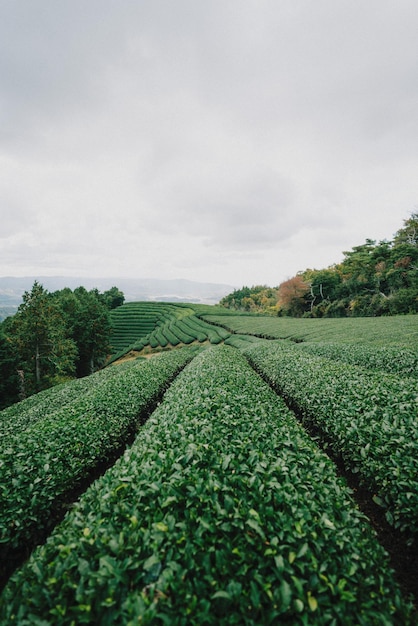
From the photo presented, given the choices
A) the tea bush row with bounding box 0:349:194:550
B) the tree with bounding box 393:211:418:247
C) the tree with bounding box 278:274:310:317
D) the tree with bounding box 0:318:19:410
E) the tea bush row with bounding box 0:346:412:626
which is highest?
the tree with bounding box 393:211:418:247

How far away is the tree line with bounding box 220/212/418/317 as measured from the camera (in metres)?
37.1

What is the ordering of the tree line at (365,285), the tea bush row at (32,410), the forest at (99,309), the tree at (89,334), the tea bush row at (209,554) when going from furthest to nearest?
the tree line at (365,285)
the tree at (89,334)
the forest at (99,309)
the tea bush row at (32,410)
the tea bush row at (209,554)

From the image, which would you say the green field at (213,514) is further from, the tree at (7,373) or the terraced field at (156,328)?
the terraced field at (156,328)

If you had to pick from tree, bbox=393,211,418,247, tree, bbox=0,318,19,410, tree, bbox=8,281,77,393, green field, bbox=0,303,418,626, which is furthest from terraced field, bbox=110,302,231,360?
tree, bbox=393,211,418,247

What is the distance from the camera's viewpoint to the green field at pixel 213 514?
194 cm

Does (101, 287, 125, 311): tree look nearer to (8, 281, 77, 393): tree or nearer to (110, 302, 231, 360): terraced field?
(110, 302, 231, 360): terraced field

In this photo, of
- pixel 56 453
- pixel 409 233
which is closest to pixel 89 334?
pixel 56 453

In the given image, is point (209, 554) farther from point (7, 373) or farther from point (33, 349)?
point (7, 373)

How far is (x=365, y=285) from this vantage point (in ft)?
144

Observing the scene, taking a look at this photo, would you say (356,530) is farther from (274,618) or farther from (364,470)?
(364,470)

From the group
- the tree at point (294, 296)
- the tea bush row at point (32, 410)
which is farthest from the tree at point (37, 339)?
the tree at point (294, 296)

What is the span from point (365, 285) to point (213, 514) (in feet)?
162

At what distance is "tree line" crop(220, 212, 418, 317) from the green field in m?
36.7

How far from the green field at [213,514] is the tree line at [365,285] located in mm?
36722
